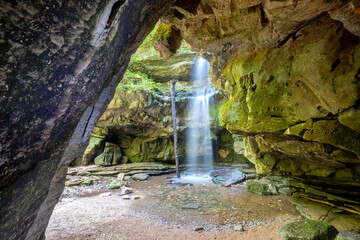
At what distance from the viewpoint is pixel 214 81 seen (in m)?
9.42

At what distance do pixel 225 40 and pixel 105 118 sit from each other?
1303 cm

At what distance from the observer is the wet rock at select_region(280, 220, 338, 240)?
3.70m

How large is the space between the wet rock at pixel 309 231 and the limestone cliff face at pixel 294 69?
2.03 meters

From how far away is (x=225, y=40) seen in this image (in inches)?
230

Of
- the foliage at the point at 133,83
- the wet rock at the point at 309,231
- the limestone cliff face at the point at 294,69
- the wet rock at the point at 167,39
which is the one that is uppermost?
the foliage at the point at 133,83

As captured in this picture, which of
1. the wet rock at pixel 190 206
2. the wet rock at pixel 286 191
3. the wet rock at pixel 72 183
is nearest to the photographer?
the wet rock at pixel 190 206

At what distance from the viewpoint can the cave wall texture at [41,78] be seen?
0.93 meters

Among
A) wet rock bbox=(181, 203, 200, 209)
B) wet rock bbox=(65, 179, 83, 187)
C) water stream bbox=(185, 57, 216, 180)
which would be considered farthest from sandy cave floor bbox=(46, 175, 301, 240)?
water stream bbox=(185, 57, 216, 180)

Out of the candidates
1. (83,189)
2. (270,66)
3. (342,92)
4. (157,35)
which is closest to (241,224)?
(342,92)

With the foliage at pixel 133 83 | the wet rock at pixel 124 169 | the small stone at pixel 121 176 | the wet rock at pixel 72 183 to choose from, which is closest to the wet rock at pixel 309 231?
the small stone at pixel 121 176

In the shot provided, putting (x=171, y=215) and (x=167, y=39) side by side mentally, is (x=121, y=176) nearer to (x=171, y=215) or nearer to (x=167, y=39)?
(x=171, y=215)

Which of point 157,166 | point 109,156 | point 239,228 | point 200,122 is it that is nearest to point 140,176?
point 157,166

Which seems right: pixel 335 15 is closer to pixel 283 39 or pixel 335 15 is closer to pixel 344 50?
pixel 344 50

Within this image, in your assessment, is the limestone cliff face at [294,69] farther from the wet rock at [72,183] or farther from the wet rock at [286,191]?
the wet rock at [72,183]
